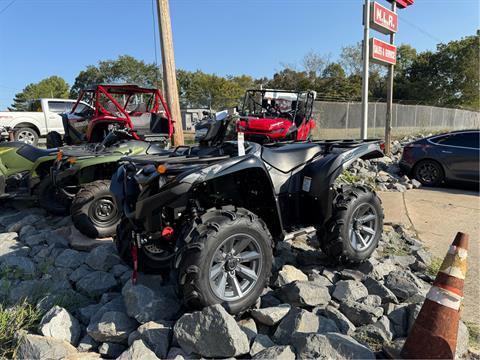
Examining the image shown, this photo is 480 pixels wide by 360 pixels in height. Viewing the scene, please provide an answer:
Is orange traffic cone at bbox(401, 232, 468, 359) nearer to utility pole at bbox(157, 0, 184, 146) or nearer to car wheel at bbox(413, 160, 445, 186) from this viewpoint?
car wheel at bbox(413, 160, 445, 186)

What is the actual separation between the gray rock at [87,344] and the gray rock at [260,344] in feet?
3.84

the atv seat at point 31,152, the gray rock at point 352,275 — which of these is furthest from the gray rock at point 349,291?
the atv seat at point 31,152

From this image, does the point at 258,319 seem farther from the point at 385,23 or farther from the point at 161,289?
the point at 385,23

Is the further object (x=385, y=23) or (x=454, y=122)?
Answer: (x=454, y=122)

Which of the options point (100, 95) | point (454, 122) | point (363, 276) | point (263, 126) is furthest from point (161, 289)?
point (454, 122)

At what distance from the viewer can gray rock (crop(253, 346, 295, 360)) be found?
2418 millimetres

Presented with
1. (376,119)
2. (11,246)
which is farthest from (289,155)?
(376,119)

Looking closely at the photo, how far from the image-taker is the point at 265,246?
10.3ft

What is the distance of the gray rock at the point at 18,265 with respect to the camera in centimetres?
402

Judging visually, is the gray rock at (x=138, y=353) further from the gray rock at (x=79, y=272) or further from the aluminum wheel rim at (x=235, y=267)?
the gray rock at (x=79, y=272)

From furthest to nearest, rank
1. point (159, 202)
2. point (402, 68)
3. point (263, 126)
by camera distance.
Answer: point (402, 68) < point (263, 126) < point (159, 202)

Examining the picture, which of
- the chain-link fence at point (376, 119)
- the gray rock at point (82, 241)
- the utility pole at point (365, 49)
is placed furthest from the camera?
the chain-link fence at point (376, 119)

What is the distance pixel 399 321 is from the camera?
2.95 metres

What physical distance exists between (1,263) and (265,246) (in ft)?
9.78
